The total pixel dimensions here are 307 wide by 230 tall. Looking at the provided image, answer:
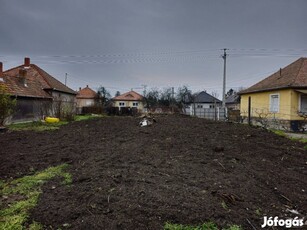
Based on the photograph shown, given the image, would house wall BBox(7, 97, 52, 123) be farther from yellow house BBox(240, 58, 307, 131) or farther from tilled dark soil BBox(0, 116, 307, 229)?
yellow house BBox(240, 58, 307, 131)

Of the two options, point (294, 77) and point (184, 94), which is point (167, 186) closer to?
point (294, 77)

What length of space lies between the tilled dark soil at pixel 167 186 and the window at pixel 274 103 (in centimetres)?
961

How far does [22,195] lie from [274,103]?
1566 cm

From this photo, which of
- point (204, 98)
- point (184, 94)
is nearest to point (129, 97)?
point (184, 94)

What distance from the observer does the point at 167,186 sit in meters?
3.17

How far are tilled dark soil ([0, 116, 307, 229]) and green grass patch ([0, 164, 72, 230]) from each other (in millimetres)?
135

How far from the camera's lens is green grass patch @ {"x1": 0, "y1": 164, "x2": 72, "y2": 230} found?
7.76ft

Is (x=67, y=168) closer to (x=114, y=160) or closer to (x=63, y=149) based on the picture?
(x=114, y=160)

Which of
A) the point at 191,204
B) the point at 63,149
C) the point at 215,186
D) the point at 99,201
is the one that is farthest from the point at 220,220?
the point at 63,149

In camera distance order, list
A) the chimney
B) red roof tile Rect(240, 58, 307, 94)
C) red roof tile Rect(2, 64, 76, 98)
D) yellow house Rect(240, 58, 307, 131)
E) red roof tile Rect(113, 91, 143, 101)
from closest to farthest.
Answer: yellow house Rect(240, 58, 307, 131) → red roof tile Rect(240, 58, 307, 94) → red roof tile Rect(2, 64, 76, 98) → the chimney → red roof tile Rect(113, 91, 143, 101)

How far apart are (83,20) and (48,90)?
12.0 m

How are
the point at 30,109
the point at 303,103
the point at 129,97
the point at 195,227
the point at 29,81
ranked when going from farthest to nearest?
the point at 129,97 → the point at 29,81 → the point at 30,109 → the point at 303,103 → the point at 195,227

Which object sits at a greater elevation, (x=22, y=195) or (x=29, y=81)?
(x=29, y=81)

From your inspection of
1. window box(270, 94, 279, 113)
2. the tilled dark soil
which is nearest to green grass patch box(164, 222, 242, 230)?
the tilled dark soil
